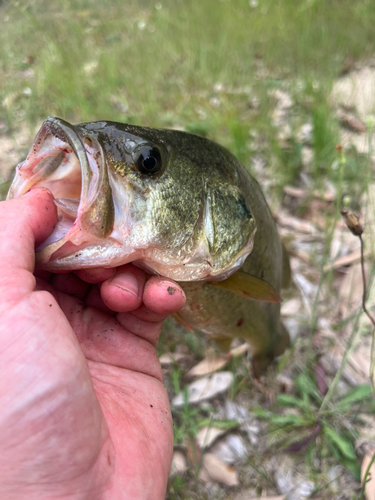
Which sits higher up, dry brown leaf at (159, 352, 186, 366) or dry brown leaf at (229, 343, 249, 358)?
dry brown leaf at (159, 352, 186, 366)

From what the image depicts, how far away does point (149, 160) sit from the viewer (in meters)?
0.97

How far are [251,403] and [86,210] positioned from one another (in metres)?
1.45

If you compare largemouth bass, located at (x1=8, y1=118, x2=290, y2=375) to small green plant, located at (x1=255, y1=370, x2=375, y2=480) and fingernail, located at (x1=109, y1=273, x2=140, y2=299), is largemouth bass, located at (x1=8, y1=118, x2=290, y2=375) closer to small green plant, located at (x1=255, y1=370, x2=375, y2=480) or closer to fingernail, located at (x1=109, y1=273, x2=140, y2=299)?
fingernail, located at (x1=109, y1=273, x2=140, y2=299)

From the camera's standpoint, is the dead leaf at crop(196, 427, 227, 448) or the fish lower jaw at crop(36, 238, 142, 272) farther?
the dead leaf at crop(196, 427, 227, 448)

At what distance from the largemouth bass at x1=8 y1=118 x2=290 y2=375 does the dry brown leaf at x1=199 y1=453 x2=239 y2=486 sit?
2.50 ft

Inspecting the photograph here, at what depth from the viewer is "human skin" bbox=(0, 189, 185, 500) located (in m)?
0.76

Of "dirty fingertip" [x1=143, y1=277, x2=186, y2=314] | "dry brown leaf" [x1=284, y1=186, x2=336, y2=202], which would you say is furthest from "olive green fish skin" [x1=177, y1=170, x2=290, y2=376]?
"dry brown leaf" [x1=284, y1=186, x2=336, y2=202]

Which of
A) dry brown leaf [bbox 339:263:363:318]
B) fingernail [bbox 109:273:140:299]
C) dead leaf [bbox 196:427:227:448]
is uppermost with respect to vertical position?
fingernail [bbox 109:273:140:299]

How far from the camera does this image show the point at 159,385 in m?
1.26

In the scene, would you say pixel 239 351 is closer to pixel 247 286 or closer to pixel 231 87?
pixel 247 286

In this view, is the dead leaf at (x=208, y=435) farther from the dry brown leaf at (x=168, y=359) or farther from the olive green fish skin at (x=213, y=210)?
the olive green fish skin at (x=213, y=210)

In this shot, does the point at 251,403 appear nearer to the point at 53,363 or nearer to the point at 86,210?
the point at 53,363

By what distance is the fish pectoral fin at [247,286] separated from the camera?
1214 millimetres

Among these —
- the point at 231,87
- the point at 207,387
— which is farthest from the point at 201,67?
the point at 207,387
